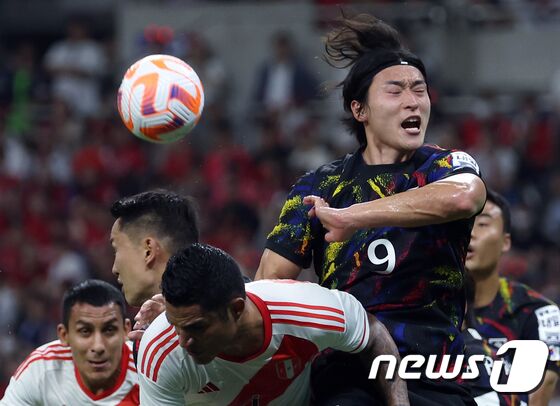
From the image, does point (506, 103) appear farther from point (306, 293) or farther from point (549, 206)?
point (306, 293)

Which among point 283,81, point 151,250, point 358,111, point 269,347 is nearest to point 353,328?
point 269,347

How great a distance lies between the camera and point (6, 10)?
18.2 meters

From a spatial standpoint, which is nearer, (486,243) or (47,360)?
(47,360)

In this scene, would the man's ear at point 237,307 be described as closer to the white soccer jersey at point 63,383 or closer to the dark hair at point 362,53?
the dark hair at point 362,53

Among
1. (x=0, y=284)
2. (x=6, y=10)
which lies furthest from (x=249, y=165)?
(x=6, y=10)

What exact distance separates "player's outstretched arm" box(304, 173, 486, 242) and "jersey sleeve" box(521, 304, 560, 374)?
1.89 metres

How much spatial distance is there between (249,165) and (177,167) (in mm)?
860

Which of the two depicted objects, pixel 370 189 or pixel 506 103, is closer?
pixel 370 189

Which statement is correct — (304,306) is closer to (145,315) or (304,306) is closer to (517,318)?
(145,315)

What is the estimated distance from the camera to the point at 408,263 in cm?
492

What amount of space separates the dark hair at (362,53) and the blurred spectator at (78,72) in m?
9.17

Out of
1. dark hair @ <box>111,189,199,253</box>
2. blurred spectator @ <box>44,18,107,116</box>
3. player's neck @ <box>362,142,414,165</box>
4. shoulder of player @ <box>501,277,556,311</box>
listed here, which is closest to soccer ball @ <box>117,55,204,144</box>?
dark hair @ <box>111,189,199,253</box>

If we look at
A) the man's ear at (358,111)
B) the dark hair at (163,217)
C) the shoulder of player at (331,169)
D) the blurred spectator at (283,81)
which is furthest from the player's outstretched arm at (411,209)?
the blurred spectator at (283,81)

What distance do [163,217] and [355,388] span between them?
1.32m
